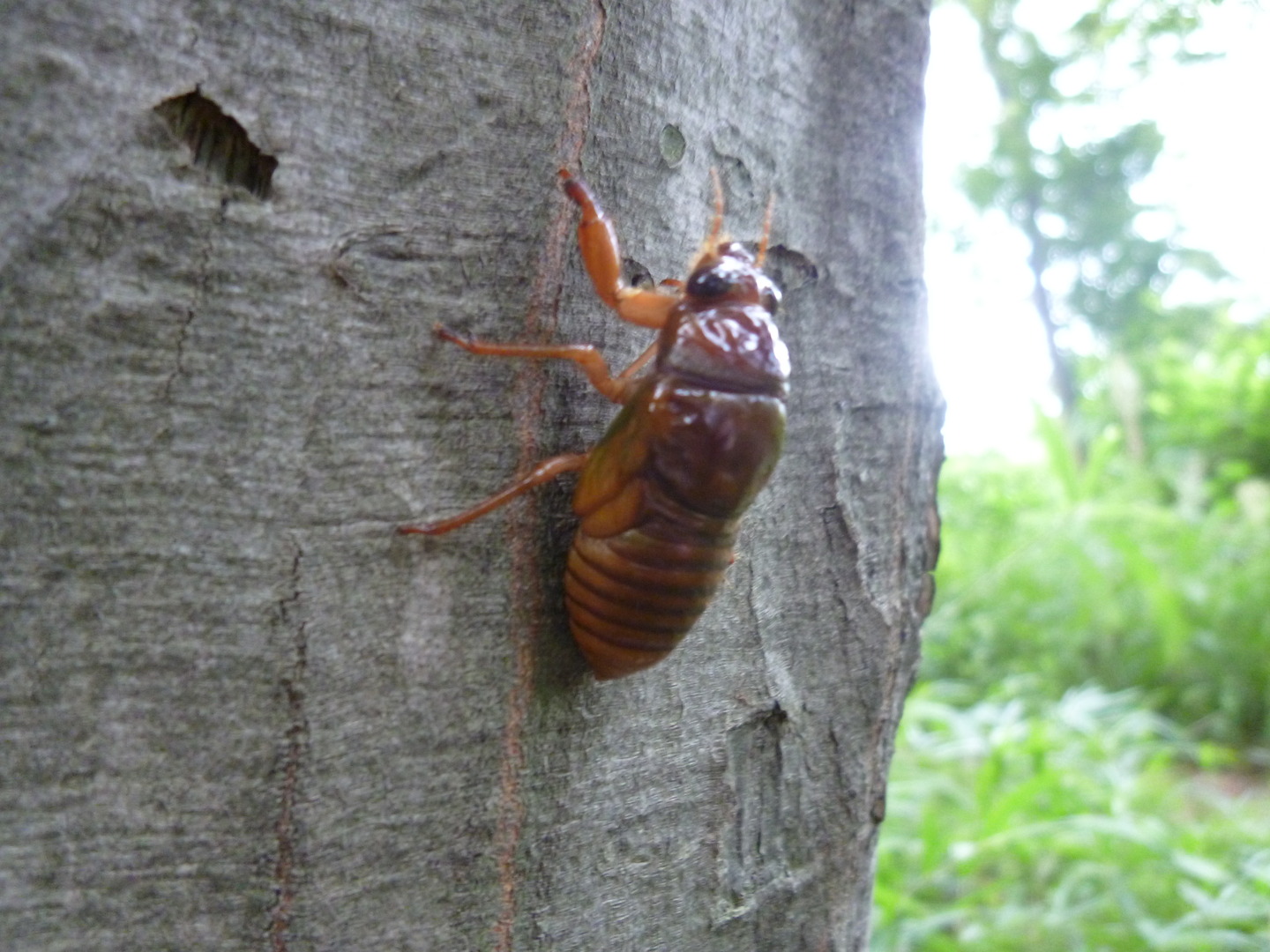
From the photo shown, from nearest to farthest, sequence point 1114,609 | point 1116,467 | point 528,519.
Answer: point 528,519 → point 1114,609 → point 1116,467

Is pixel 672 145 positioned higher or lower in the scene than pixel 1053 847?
higher

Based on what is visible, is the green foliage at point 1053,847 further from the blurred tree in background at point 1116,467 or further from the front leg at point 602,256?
the front leg at point 602,256

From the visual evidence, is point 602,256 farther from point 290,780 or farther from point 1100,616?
point 1100,616

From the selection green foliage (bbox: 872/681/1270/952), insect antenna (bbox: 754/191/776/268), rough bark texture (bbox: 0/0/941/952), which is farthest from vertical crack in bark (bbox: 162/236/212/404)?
green foliage (bbox: 872/681/1270/952)

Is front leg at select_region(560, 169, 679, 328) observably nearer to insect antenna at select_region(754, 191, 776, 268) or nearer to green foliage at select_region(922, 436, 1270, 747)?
insect antenna at select_region(754, 191, 776, 268)

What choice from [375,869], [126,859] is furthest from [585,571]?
[126,859]

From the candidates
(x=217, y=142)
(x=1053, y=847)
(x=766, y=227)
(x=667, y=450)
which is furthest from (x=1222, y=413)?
(x=217, y=142)

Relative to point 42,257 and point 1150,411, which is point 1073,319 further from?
point 42,257
